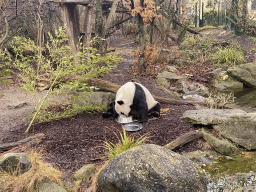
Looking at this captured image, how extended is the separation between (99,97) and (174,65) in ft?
19.7

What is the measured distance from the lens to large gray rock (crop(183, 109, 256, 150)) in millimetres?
4812

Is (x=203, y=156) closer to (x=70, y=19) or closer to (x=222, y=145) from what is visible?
(x=222, y=145)

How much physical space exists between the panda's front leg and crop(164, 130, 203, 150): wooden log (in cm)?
89

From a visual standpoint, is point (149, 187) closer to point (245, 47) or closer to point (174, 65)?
point (174, 65)

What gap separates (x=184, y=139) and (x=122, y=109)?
140 cm

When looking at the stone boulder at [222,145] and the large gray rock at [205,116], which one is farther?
the large gray rock at [205,116]

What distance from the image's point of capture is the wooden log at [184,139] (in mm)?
4375

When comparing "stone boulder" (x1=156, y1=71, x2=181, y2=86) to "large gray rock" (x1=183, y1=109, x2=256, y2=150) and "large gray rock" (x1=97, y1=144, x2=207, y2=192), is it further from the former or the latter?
"large gray rock" (x1=97, y1=144, x2=207, y2=192)

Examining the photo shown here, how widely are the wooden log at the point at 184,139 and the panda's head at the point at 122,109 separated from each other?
122 cm

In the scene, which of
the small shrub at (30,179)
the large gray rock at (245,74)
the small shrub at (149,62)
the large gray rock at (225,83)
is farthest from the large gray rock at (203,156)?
the large gray rock at (245,74)

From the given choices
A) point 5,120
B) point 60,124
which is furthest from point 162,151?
point 5,120

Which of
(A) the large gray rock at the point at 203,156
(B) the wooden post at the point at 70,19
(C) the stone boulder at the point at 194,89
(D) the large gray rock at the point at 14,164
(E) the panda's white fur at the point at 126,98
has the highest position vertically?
(B) the wooden post at the point at 70,19

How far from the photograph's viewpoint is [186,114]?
5262 mm

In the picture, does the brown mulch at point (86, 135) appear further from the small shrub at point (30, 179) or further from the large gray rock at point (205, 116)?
the small shrub at point (30, 179)
